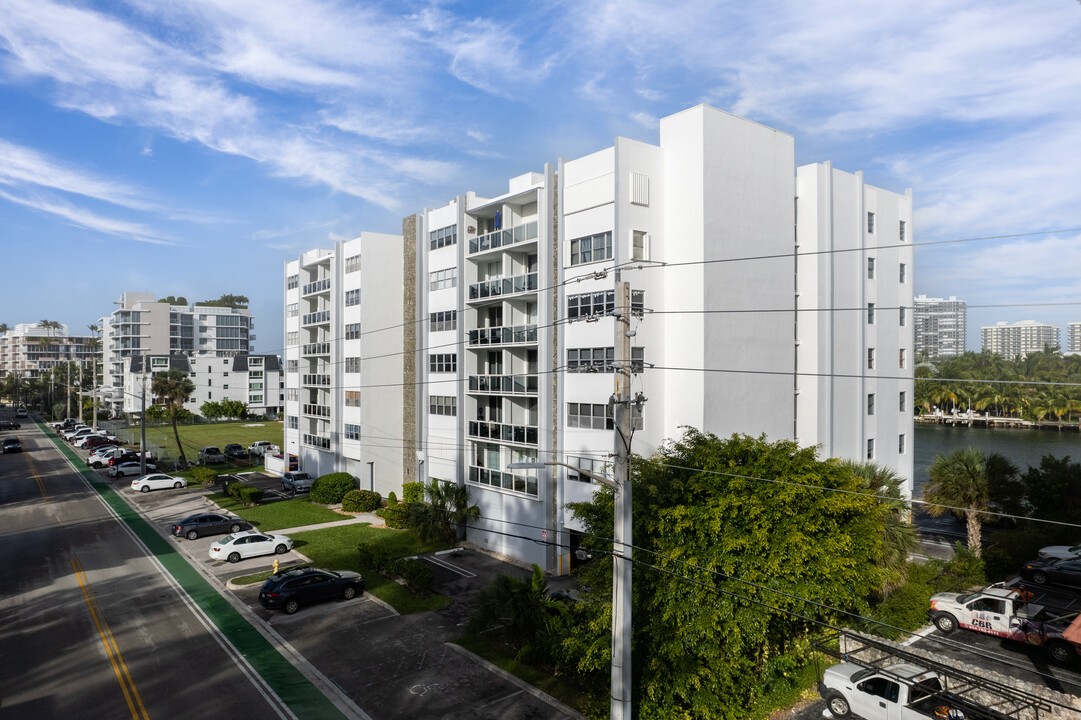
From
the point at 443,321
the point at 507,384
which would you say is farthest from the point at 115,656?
the point at 443,321

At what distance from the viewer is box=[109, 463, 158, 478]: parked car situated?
2303 inches

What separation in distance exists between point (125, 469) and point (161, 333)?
81.1 metres

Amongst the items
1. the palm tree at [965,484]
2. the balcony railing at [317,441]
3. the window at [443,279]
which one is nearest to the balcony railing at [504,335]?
the window at [443,279]

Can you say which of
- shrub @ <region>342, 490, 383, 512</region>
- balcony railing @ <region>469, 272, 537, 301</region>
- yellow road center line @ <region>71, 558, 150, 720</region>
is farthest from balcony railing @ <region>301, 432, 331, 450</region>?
yellow road center line @ <region>71, 558, 150, 720</region>

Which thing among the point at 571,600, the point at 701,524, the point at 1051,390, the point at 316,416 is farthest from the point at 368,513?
the point at 1051,390

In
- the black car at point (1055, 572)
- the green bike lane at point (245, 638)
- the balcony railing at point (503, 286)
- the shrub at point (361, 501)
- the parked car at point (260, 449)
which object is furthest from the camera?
the parked car at point (260, 449)

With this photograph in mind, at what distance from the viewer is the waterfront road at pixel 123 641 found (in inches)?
715

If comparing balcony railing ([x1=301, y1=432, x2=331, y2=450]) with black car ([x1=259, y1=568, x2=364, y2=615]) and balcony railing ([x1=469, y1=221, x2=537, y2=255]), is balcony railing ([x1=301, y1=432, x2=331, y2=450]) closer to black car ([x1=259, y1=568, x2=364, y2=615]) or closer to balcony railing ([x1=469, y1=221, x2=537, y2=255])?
balcony railing ([x1=469, y1=221, x2=537, y2=255])

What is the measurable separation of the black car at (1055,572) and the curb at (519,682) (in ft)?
75.5

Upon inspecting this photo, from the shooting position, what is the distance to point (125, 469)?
5916 centimetres

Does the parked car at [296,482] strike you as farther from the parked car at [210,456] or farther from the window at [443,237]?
the window at [443,237]

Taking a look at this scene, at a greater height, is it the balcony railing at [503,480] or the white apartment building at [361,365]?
the white apartment building at [361,365]

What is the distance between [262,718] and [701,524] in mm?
13151

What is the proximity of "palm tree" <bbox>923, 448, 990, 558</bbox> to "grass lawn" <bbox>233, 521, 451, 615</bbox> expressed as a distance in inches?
974
